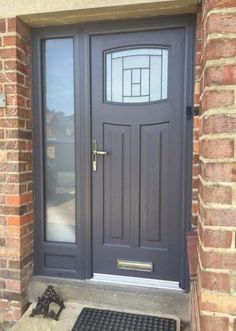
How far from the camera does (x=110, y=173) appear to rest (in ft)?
7.03

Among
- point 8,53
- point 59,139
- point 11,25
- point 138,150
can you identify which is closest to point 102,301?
point 138,150

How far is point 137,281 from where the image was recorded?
2.12m

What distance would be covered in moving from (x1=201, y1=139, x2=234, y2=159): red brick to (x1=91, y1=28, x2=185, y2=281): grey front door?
0.96 metres

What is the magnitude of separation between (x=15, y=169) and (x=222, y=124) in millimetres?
1479

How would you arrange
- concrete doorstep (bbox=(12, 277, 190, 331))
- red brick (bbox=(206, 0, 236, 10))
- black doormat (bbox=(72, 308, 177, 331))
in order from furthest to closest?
concrete doorstep (bbox=(12, 277, 190, 331)) < black doormat (bbox=(72, 308, 177, 331)) < red brick (bbox=(206, 0, 236, 10))

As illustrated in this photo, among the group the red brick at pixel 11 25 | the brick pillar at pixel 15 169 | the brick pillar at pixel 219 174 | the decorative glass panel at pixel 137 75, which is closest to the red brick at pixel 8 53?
the brick pillar at pixel 15 169

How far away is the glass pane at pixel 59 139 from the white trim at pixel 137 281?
13.7 inches

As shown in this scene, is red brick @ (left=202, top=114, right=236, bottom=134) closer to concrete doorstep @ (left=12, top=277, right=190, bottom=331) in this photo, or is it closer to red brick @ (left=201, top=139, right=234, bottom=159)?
red brick @ (left=201, top=139, right=234, bottom=159)

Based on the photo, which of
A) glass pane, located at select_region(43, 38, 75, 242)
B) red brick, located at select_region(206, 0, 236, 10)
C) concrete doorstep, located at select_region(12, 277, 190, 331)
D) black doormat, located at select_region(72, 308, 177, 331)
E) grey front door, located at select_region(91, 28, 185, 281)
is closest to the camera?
red brick, located at select_region(206, 0, 236, 10)

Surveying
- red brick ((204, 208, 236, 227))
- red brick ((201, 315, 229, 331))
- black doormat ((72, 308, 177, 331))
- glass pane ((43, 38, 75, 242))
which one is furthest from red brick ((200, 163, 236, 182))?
glass pane ((43, 38, 75, 242))

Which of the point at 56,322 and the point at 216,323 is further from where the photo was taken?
the point at 56,322

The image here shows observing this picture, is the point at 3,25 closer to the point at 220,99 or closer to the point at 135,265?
the point at 220,99

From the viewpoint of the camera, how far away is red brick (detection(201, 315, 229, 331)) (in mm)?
1073

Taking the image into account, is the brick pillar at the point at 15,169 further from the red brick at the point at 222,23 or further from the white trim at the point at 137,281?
the red brick at the point at 222,23
